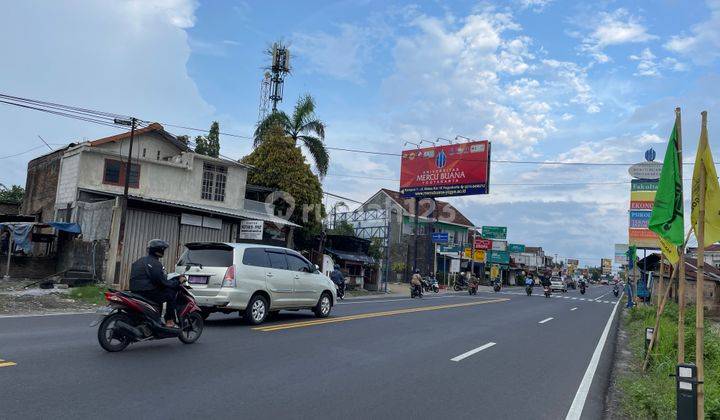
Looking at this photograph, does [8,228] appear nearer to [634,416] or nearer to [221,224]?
[221,224]

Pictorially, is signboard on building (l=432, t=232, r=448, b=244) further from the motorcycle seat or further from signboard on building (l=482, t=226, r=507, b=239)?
the motorcycle seat

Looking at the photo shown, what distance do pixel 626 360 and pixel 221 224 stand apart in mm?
18047

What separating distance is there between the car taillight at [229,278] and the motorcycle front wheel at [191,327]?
79.8 inches

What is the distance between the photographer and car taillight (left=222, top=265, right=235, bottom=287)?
11.1m

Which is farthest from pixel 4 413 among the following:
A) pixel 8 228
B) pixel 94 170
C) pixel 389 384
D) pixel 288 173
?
pixel 288 173

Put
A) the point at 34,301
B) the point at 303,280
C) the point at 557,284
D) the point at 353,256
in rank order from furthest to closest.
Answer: the point at 557,284
the point at 353,256
the point at 34,301
the point at 303,280

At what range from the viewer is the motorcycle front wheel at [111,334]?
305 inches

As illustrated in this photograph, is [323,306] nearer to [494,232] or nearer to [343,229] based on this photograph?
[343,229]

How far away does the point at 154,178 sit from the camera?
27.2m

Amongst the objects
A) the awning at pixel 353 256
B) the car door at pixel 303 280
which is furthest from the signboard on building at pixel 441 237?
the car door at pixel 303 280

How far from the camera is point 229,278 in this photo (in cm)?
1115

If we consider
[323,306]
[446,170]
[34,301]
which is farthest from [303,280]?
[446,170]

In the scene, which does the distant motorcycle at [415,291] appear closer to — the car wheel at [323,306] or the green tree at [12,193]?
the car wheel at [323,306]

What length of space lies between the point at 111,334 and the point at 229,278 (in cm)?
345
